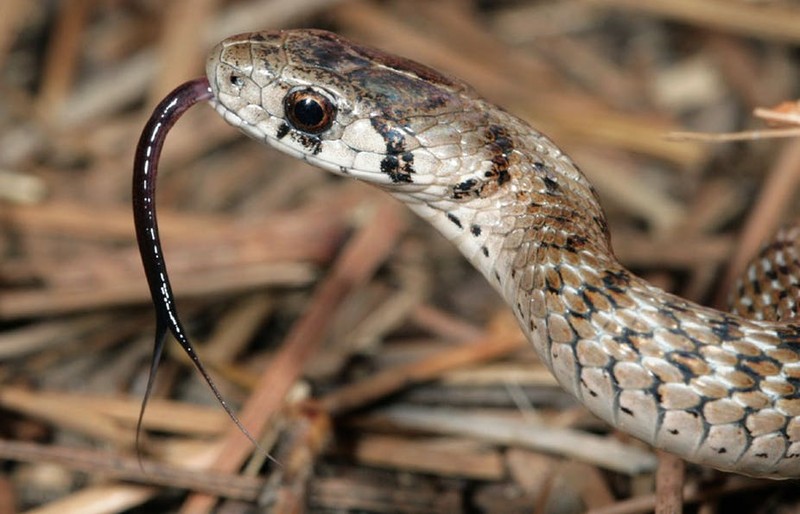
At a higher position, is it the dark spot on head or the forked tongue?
the dark spot on head

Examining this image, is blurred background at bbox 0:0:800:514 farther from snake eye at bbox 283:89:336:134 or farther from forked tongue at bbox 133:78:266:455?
snake eye at bbox 283:89:336:134

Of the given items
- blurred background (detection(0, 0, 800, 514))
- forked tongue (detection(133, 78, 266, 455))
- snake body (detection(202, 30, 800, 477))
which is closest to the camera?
snake body (detection(202, 30, 800, 477))

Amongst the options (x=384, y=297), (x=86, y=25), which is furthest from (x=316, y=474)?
(x=86, y=25)

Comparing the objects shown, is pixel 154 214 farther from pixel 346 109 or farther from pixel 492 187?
pixel 492 187

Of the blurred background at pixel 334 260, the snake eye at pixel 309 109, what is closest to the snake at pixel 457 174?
the snake eye at pixel 309 109

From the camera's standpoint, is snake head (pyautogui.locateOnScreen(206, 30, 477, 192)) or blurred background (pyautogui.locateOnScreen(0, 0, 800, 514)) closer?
snake head (pyautogui.locateOnScreen(206, 30, 477, 192))

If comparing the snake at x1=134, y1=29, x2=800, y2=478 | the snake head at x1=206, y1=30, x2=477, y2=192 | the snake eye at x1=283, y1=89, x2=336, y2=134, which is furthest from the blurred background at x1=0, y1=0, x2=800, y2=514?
the snake eye at x1=283, y1=89, x2=336, y2=134
